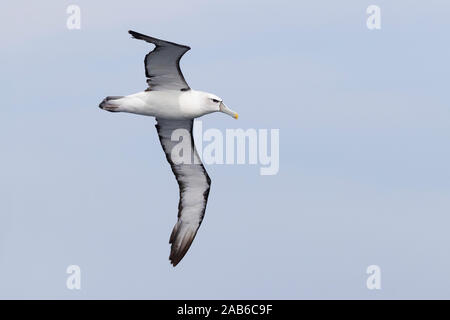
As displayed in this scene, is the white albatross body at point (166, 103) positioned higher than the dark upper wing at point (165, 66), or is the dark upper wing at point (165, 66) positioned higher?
the dark upper wing at point (165, 66)

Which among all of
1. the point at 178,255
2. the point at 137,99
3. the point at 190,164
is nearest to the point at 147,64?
the point at 137,99

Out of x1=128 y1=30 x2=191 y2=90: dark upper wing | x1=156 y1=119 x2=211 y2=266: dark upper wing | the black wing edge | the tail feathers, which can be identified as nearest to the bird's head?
x1=128 y1=30 x2=191 y2=90: dark upper wing

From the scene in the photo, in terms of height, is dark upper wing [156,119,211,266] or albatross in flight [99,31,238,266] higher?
albatross in flight [99,31,238,266]

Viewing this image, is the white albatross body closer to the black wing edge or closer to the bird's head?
the bird's head

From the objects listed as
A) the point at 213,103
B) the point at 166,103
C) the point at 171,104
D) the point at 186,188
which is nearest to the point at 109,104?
the point at 166,103

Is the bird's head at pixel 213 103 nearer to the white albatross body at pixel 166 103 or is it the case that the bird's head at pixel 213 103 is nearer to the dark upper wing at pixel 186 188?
the white albatross body at pixel 166 103

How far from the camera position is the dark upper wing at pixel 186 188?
27625 mm

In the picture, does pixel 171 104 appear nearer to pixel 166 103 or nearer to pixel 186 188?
pixel 166 103

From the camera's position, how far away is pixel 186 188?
28.2m

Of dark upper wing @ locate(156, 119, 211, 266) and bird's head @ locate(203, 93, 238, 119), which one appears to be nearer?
bird's head @ locate(203, 93, 238, 119)

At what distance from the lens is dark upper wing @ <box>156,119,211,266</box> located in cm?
2762

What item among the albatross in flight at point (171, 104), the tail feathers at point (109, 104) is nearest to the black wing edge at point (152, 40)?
the albatross in flight at point (171, 104)

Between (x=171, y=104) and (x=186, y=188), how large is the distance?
3.05 meters
